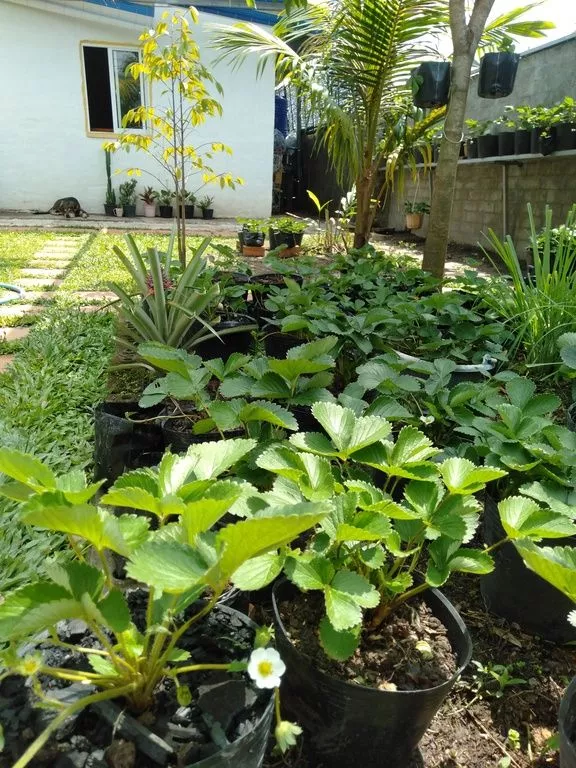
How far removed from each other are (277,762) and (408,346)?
156 cm

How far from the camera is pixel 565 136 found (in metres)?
4.95

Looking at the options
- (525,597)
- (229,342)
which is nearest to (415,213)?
(229,342)

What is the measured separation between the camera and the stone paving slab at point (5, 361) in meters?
2.49

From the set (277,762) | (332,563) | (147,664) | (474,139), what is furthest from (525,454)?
(474,139)

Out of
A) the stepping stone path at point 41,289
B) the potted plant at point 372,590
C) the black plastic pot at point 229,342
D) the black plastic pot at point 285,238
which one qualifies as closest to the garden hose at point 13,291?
the stepping stone path at point 41,289

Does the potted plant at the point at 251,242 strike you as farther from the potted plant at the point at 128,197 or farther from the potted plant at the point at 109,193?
the potted plant at the point at 109,193

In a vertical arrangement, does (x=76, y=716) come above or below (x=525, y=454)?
below

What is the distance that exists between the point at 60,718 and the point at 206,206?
28.0ft

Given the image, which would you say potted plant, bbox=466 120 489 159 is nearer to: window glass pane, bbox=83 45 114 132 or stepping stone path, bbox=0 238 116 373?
stepping stone path, bbox=0 238 116 373

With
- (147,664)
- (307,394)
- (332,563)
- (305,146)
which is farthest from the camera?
(305,146)

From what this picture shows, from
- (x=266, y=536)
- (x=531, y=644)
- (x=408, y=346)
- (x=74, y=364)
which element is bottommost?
(x=531, y=644)

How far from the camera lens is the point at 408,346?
223cm

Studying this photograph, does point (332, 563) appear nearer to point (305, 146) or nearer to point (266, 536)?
point (266, 536)

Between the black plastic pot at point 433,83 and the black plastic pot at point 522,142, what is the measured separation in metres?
2.45
